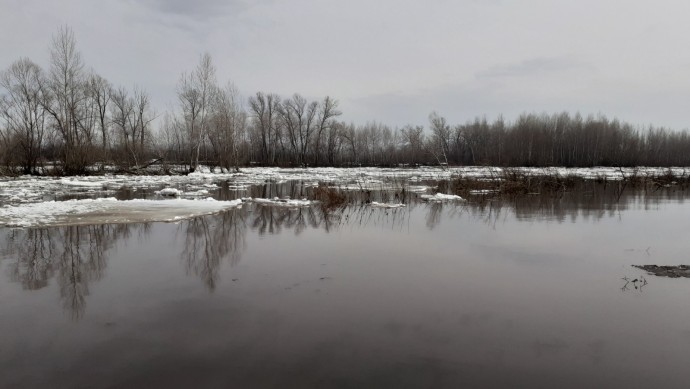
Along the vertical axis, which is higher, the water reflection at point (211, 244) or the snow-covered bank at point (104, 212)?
the snow-covered bank at point (104, 212)

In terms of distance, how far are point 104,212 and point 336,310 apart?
28.7 feet

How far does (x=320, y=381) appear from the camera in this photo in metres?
2.99

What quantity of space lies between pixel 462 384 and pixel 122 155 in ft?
122

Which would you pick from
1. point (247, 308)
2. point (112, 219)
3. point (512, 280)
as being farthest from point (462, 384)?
point (112, 219)

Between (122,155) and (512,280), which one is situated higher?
(122,155)

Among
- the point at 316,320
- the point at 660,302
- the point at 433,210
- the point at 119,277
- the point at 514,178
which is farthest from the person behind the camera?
the point at 514,178

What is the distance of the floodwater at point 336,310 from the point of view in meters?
A: 3.12

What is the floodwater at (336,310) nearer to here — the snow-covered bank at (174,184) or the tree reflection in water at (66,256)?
the tree reflection in water at (66,256)

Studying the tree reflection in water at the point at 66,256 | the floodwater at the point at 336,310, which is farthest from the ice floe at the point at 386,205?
the tree reflection in water at the point at 66,256

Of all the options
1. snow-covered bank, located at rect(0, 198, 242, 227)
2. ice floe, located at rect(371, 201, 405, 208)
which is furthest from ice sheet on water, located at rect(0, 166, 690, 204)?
ice floe, located at rect(371, 201, 405, 208)

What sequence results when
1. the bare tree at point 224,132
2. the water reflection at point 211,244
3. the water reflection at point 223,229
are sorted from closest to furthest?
the water reflection at point 223,229, the water reflection at point 211,244, the bare tree at point 224,132

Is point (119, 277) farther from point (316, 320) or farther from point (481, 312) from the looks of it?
point (481, 312)

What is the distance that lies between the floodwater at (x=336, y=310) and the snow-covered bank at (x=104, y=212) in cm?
94

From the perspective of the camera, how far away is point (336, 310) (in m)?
4.36
